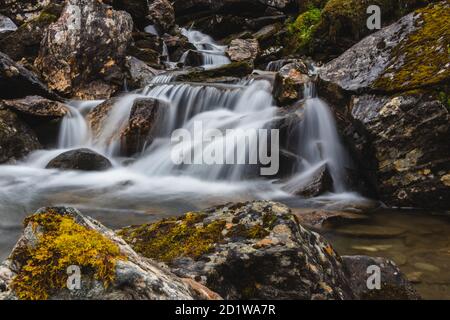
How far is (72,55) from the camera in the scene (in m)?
13.2

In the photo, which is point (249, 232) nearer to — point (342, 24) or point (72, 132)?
point (72, 132)

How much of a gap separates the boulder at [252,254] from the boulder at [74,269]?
53 cm

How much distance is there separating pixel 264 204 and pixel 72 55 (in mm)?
11559

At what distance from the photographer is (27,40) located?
14.5 m

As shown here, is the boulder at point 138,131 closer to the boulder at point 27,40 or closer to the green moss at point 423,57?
the green moss at point 423,57

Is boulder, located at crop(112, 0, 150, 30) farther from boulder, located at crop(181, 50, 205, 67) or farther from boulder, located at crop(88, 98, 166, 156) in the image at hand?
boulder, located at crop(88, 98, 166, 156)

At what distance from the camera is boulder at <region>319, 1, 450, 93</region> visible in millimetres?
6883

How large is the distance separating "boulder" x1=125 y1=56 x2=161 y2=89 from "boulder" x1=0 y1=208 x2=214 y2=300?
12260 millimetres

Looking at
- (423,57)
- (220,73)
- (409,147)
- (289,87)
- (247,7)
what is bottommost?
(409,147)

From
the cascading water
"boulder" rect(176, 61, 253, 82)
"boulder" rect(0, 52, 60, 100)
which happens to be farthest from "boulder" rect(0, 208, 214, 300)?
"boulder" rect(176, 61, 253, 82)

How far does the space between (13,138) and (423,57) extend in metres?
9.18

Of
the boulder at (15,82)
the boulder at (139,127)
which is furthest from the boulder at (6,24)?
the boulder at (139,127)

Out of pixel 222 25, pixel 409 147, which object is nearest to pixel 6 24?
pixel 222 25
